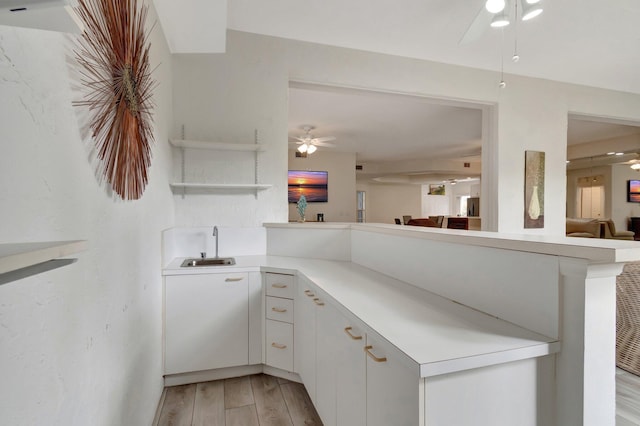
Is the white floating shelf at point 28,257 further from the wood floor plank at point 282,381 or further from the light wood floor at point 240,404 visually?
the wood floor plank at point 282,381

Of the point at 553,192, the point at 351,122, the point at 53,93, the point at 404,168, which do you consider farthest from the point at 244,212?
the point at 404,168

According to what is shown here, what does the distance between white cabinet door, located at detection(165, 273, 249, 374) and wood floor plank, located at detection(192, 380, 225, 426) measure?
0.14m

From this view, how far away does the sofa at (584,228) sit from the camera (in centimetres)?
615

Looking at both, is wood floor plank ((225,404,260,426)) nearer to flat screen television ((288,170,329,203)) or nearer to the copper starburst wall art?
the copper starburst wall art

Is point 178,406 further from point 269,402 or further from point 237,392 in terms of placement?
point 269,402

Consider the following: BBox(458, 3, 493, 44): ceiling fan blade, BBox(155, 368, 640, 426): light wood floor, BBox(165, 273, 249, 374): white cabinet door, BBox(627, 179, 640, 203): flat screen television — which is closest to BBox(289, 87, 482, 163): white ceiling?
BBox(458, 3, 493, 44): ceiling fan blade

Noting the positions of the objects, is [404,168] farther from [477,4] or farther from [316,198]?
[477,4]

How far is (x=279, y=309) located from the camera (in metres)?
2.29

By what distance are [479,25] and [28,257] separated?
2.86 meters

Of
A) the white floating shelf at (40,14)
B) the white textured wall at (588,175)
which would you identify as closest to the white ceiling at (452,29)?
the white floating shelf at (40,14)

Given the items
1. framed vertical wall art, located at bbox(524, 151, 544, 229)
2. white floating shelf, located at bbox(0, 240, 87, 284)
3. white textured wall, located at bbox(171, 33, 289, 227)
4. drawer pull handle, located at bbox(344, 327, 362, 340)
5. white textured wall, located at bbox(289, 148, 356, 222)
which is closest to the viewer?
white floating shelf, located at bbox(0, 240, 87, 284)

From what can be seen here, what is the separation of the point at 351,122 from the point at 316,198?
2844 mm

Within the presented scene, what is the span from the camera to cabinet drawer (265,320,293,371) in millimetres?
2258

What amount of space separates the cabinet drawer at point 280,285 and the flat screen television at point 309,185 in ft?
18.5
